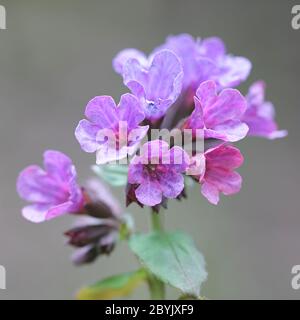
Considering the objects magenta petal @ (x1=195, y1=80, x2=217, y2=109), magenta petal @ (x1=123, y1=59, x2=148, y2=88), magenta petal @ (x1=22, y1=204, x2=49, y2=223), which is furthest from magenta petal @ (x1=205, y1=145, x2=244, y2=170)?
magenta petal @ (x1=22, y1=204, x2=49, y2=223)

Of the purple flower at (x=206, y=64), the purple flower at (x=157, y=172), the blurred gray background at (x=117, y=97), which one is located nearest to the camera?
the purple flower at (x=157, y=172)

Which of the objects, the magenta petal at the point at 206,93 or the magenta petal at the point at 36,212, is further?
the magenta petal at the point at 36,212

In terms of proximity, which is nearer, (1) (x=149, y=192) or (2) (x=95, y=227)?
(1) (x=149, y=192)

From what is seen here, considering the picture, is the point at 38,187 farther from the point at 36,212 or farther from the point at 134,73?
the point at 134,73

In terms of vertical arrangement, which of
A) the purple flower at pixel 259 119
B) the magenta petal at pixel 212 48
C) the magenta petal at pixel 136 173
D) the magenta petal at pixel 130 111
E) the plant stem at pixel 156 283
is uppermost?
the magenta petal at pixel 212 48

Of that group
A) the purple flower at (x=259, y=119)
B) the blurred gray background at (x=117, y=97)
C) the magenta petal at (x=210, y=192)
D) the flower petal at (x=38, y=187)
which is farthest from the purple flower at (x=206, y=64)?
the blurred gray background at (x=117, y=97)

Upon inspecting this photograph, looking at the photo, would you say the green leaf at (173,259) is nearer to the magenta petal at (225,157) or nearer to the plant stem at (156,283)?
the plant stem at (156,283)

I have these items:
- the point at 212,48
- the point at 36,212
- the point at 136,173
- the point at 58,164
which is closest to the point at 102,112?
the point at 136,173
